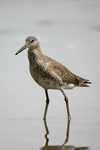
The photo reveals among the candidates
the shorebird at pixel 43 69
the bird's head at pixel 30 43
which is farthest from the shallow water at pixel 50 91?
the bird's head at pixel 30 43

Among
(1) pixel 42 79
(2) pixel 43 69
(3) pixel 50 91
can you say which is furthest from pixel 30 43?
(3) pixel 50 91

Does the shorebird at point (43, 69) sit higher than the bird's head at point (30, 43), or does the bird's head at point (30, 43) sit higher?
the bird's head at point (30, 43)

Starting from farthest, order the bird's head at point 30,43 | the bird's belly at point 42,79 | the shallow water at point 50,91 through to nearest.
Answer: the bird's head at point 30,43, the bird's belly at point 42,79, the shallow water at point 50,91

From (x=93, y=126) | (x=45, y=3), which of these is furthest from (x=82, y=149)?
(x=45, y=3)

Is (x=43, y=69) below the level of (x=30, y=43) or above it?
below

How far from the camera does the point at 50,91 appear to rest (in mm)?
9836

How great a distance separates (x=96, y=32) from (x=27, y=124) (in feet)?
31.0

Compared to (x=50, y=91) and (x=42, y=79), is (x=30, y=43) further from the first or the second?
(x=50, y=91)

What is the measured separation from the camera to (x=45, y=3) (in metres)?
22.8

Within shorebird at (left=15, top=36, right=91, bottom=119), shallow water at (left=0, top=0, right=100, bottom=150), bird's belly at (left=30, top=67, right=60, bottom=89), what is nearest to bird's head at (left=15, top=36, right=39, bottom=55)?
shorebird at (left=15, top=36, right=91, bottom=119)

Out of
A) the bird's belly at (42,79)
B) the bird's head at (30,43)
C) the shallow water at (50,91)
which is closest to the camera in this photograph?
the shallow water at (50,91)

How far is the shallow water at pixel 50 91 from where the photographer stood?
686 cm

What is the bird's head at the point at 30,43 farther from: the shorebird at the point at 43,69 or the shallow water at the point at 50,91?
the shallow water at the point at 50,91

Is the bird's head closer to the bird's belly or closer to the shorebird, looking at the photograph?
the shorebird
